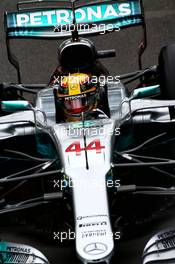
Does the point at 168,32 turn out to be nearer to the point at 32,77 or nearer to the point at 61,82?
the point at 32,77

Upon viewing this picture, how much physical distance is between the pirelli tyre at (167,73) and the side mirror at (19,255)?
5.85 ft

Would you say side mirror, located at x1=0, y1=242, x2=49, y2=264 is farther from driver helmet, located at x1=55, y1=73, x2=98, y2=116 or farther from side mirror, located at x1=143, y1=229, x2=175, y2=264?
driver helmet, located at x1=55, y1=73, x2=98, y2=116

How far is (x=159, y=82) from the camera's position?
546 cm

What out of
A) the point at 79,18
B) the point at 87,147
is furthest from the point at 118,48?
the point at 87,147

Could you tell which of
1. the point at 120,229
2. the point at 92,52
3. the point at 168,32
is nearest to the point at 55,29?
the point at 92,52

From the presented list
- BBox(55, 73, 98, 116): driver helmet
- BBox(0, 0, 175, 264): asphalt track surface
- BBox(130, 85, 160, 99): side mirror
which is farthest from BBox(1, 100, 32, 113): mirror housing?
BBox(0, 0, 175, 264): asphalt track surface

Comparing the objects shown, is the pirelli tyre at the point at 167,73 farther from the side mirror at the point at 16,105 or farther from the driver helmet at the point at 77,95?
the side mirror at the point at 16,105

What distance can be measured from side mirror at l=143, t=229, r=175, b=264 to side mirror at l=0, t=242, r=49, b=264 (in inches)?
19.0

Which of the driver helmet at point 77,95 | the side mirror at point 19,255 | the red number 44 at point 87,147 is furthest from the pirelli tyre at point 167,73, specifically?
the side mirror at point 19,255

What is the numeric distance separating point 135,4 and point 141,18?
108 mm

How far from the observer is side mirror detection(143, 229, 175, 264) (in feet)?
12.2

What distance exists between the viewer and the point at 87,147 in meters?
4.36

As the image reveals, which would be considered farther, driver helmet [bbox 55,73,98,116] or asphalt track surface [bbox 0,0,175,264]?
asphalt track surface [bbox 0,0,175,264]

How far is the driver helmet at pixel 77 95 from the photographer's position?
4.79 m
